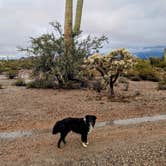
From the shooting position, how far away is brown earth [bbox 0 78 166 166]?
653 cm

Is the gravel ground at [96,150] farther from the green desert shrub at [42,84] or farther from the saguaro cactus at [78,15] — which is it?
the saguaro cactus at [78,15]

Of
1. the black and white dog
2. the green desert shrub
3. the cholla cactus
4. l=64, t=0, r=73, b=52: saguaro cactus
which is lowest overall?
the green desert shrub

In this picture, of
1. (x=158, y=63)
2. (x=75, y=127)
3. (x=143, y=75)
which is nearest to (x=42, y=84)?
(x=143, y=75)

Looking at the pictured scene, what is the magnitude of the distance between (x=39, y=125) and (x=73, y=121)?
9.29 ft

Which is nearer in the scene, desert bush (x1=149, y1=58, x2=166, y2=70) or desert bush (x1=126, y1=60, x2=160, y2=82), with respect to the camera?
desert bush (x1=126, y1=60, x2=160, y2=82)

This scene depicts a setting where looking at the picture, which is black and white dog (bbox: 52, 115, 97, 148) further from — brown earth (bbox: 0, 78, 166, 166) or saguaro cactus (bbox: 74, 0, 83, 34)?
saguaro cactus (bbox: 74, 0, 83, 34)

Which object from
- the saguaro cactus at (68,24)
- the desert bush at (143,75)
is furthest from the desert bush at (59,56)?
the desert bush at (143,75)

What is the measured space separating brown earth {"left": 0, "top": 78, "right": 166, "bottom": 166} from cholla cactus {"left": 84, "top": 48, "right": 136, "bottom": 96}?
1.46 m

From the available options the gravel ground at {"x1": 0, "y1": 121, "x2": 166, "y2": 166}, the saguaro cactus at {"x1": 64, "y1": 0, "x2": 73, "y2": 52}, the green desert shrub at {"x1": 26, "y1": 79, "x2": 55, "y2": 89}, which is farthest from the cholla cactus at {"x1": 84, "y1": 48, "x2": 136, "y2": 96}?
the gravel ground at {"x1": 0, "y1": 121, "x2": 166, "y2": 166}

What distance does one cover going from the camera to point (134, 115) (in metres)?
11.8

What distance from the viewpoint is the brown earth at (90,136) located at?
6.53 meters

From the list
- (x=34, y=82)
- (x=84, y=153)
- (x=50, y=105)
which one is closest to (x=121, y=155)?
(x=84, y=153)

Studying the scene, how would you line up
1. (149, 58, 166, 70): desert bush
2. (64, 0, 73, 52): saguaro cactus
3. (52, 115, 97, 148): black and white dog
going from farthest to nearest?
(149, 58, 166, 70): desert bush → (64, 0, 73, 52): saguaro cactus → (52, 115, 97, 148): black and white dog

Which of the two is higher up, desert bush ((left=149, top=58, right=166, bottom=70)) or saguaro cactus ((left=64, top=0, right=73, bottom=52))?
saguaro cactus ((left=64, top=0, right=73, bottom=52))
